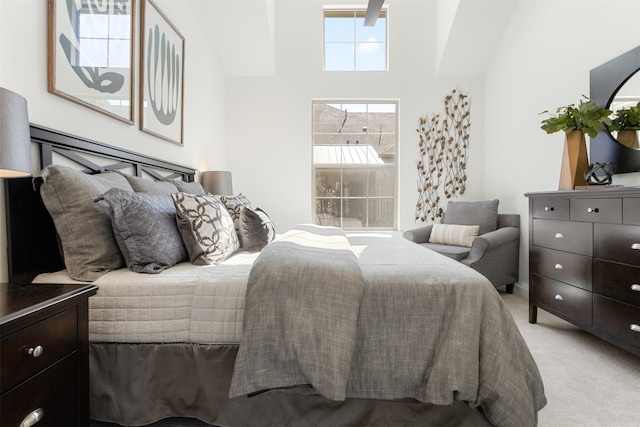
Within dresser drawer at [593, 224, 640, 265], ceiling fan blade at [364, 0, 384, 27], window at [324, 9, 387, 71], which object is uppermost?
window at [324, 9, 387, 71]

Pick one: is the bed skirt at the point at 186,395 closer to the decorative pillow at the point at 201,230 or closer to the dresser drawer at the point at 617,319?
the decorative pillow at the point at 201,230

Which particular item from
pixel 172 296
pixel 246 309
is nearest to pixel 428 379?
pixel 246 309

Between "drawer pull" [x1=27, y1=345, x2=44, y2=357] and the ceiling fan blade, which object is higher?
the ceiling fan blade

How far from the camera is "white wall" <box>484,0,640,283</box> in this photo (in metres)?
2.42

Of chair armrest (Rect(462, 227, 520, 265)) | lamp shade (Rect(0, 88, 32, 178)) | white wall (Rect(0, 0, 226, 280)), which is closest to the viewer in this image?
lamp shade (Rect(0, 88, 32, 178))

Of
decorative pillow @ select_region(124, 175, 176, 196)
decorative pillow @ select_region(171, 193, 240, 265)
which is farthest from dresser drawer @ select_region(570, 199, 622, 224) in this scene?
decorative pillow @ select_region(124, 175, 176, 196)

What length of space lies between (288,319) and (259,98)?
12.0 feet

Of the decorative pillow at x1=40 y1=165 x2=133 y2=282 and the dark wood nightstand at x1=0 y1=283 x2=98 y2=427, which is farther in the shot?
the decorative pillow at x1=40 y1=165 x2=133 y2=282

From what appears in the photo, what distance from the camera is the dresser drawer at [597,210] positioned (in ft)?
5.82

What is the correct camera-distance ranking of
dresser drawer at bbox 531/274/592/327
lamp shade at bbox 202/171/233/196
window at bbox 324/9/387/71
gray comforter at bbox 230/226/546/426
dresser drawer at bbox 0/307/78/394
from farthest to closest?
1. window at bbox 324/9/387/71
2. lamp shade at bbox 202/171/233/196
3. dresser drawer at bbox 531/274/592/327
4. gray comforter at bbox 230/226/546/426
5. dresser drawer at bbox 0/307/78/394

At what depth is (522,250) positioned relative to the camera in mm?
3412

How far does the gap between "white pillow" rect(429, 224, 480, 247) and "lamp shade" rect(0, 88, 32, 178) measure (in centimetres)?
336

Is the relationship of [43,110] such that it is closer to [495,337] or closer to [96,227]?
[96,227]

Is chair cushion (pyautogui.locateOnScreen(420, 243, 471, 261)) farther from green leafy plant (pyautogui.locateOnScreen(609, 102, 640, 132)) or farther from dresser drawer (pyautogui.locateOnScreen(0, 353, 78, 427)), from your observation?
dresser drawer (pyautogui.locateOnScreen(0, 353, 78, 427))
